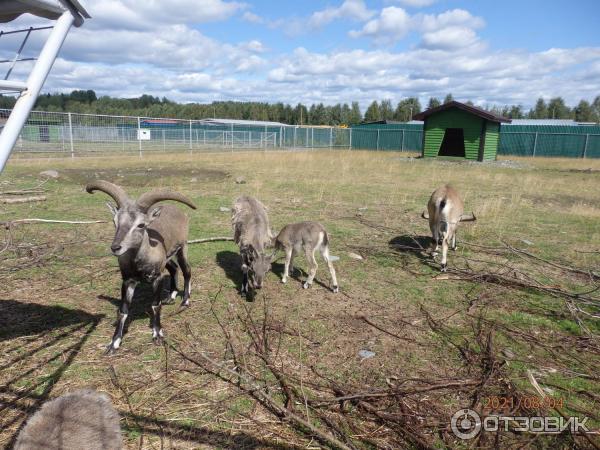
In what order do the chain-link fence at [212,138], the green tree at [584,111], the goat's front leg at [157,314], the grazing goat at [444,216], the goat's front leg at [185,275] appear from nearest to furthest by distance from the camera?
the goat's front leg at [157,314], the goat's front leg at [185,275], the grazing goat at [444,216], the chain-link fence at [212,138], the green tree at [584,111]

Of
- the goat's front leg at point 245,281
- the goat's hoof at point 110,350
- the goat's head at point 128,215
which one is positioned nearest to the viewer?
the goat's head at point 128,215

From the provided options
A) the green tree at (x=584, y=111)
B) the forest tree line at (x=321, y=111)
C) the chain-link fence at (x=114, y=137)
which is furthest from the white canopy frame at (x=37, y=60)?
the green tree at (x=584, y=111)

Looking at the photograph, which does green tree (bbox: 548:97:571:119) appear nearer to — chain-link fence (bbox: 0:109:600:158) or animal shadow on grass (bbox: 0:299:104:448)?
chain-link fence (bbox: 0:109:600:158)

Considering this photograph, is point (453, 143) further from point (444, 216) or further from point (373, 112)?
point (373, 112)

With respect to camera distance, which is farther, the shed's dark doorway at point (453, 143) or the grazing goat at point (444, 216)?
the shed's dark doorway at point (453, 143)

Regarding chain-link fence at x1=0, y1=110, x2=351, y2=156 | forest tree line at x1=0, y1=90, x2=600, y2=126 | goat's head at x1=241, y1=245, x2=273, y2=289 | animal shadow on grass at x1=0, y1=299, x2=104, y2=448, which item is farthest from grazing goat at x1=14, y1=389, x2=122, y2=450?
forest tree line at x1=0, y1=90, x2=600, y2=126

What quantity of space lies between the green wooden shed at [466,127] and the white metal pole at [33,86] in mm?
30859

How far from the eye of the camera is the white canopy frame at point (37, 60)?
2.18 metres

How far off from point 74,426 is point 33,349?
228cm

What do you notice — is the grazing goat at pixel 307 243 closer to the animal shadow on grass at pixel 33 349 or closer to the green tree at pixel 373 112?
the animal shadow on grass at pixel 33 349

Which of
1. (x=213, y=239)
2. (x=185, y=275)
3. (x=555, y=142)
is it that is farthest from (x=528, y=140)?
(x=185, y=275)

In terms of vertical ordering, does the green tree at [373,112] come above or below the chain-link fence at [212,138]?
above

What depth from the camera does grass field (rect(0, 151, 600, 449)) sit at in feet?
12.4

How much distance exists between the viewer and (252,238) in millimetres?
6902
